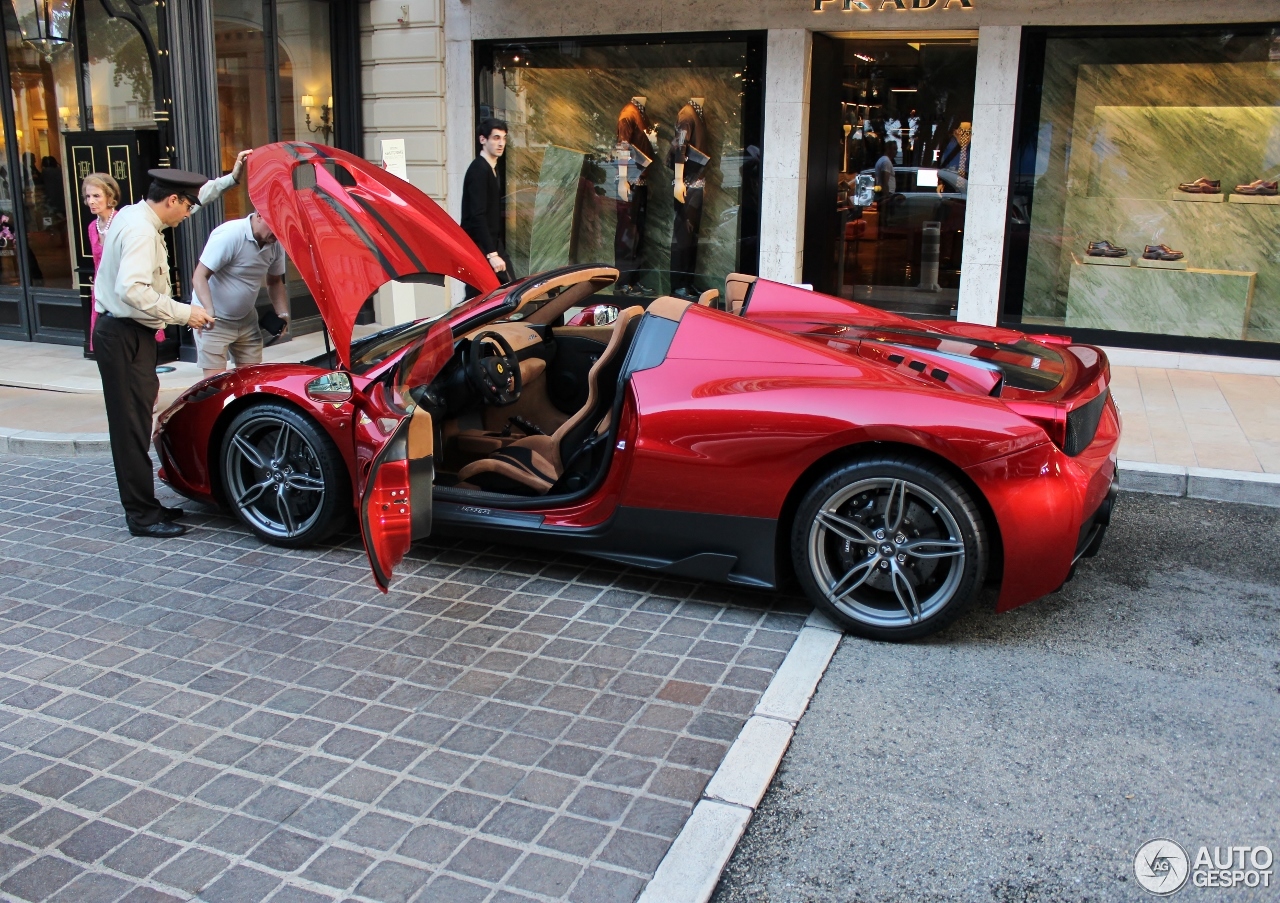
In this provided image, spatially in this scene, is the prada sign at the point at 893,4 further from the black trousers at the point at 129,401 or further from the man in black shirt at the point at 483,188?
the black trousers at the point at 129,401

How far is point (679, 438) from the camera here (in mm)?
4578

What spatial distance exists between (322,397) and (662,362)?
5.69 feet

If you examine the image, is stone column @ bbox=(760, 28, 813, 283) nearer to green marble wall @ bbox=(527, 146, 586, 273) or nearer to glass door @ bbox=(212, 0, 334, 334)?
green marble wall @ bbox=(527, 146, 586, 273)

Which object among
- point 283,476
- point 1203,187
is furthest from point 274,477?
point 1203,187

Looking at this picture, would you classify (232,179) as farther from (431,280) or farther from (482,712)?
(482,712)

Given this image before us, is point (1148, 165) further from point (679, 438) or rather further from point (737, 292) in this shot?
point (679, 438)

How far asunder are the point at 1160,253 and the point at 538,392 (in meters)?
7.81

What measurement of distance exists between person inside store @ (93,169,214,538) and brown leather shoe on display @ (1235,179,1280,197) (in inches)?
374

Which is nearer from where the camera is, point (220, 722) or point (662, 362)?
point (220, 722)

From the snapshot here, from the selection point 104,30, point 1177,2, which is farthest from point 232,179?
point 1177,2

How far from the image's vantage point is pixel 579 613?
15.6 ft

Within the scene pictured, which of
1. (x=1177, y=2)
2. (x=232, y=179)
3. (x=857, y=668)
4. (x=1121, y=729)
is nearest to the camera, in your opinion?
(x=1121, y=729)

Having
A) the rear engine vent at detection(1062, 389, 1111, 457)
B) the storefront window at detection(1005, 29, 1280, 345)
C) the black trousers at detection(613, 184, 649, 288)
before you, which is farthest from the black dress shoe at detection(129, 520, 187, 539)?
the storefront window at detection(1005, 29, 1280, 345)

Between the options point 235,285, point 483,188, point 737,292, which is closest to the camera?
point 737,292
